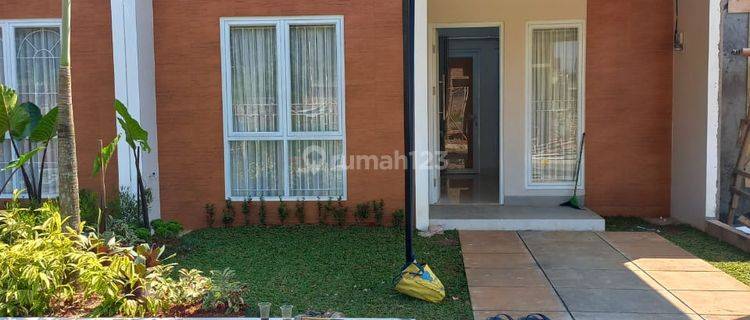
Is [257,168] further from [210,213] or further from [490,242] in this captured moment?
[490,242]

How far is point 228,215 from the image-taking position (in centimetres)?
789

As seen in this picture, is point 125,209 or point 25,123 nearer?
point 25,123

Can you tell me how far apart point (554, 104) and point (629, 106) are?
3.44 feet

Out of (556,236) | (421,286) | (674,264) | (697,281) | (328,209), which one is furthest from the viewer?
(328,209)


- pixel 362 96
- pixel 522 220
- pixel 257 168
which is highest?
pixel 362 96

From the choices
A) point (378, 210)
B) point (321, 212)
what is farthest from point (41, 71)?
point (378, 210)

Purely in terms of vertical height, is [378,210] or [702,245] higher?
[378,210]

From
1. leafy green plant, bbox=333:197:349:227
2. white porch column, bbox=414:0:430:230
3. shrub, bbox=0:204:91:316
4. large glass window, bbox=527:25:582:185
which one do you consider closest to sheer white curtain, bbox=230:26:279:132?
leafy green plant, bbox=333:197:349:227

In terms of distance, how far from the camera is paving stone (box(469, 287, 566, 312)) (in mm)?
4766

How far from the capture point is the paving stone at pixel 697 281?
205 inches

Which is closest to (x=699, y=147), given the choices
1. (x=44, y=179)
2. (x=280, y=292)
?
(x=280, y=292)

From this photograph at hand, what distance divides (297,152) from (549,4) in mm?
4310

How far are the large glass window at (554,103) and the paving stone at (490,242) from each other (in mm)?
1767

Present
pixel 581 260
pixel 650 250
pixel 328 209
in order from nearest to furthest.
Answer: pixel 581 260, pixel 650 250, pixel 328 209
